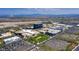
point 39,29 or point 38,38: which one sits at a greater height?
point 39,29

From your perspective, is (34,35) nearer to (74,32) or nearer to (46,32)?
(46,32)

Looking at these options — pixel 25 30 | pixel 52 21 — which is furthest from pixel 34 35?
pixel 52 21

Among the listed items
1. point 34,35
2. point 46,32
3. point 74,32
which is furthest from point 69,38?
point 34,35
